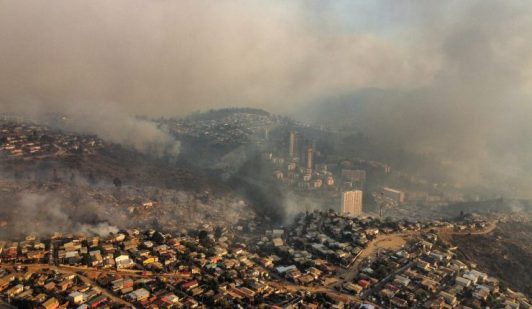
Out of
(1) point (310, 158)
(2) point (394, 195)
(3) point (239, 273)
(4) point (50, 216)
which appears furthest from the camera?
(1) point (310, 158)

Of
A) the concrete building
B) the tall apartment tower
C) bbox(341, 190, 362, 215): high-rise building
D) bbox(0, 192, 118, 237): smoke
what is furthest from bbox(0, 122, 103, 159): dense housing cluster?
the concrete building

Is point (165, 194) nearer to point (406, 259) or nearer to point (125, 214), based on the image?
point (125, 214)

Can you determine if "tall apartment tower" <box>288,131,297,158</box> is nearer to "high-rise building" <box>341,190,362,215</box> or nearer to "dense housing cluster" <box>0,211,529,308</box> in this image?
"high-rise building" <box>341,190,362,215</box>

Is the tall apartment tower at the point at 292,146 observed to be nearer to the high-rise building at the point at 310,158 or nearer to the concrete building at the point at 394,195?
the high-rise building at the point at 310,158

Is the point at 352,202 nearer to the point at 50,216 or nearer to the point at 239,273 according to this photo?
the point at 239,273

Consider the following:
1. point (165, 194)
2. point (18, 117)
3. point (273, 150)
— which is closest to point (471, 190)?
point (273, 150)

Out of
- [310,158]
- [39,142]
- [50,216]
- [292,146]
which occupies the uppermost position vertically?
[39,142]


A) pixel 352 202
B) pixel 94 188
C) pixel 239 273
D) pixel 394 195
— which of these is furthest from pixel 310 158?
pixel 239 273

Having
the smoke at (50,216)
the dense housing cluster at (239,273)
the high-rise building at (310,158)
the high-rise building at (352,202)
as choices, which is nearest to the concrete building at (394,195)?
the high-rise building at (352,202)
